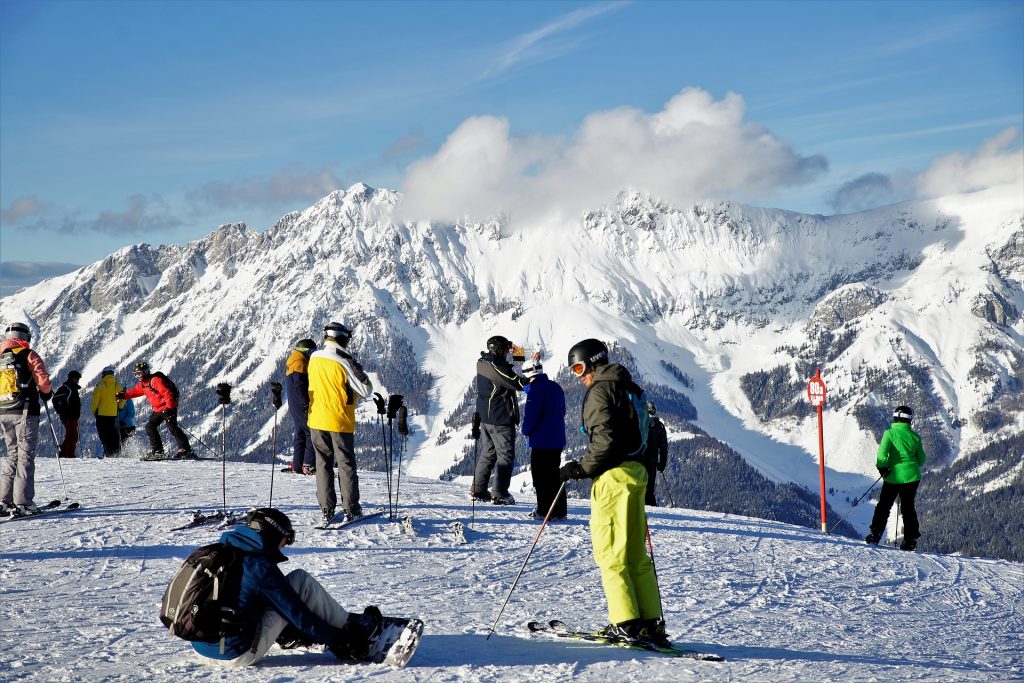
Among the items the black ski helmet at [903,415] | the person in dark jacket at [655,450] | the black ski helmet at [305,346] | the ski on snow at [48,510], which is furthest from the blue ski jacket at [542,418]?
the ski on snow at [48,510]

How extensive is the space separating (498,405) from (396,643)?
273 inches

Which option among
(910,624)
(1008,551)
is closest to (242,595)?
(910,624)

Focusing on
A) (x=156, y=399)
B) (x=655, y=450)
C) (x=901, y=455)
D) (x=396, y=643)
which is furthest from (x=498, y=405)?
(x=156, y=399)

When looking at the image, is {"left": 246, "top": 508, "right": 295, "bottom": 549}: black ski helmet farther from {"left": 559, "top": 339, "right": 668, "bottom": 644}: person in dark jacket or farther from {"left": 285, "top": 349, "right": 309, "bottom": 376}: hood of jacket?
{"left": 285, "top": 349, "right": 309, "bottom": 376}: hood of jacket

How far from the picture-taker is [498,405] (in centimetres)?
1370

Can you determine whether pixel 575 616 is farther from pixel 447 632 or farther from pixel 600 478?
pixel 600 478

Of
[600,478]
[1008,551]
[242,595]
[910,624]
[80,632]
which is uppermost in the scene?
[600,478]

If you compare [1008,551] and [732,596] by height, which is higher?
[732,596]

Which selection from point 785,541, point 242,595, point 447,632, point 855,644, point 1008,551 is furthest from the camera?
point 1008,551

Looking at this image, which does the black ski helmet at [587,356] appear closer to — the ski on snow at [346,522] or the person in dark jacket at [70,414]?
the ski on snow at [346,522]

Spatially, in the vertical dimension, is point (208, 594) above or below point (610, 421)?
below

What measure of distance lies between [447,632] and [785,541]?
7.61 meters

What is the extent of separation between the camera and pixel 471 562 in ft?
36.7

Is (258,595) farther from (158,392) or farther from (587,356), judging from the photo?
(158,392)
